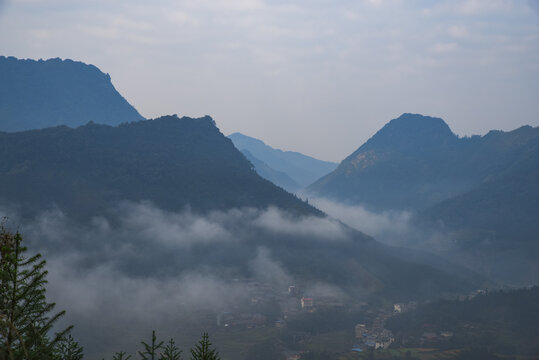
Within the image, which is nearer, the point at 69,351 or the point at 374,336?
Answer: the point at 69,351

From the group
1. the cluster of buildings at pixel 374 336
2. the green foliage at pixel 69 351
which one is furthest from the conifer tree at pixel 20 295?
the cluster of buildings at pixel 374 336

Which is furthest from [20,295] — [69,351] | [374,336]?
[374,336]

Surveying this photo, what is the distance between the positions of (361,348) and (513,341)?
1882 inches

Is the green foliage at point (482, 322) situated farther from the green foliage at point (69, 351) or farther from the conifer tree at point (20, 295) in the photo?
the conifer tree at point (20, 295)

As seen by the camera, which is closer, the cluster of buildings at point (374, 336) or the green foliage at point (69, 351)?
the green foliage at point (69, 351)

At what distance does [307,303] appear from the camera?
7741 inches

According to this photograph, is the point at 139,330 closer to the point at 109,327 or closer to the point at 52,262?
the point at 109,327

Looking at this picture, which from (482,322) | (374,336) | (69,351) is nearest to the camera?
(69,351)

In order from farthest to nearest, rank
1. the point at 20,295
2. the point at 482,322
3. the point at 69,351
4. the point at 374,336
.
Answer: the point at 482,322 < the point at 374,336 < the point at 69,351 < the point at 20,295

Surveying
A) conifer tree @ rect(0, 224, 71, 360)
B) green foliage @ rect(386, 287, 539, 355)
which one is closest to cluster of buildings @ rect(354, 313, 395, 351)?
green foliage @ rect(386, 287, 539, 355)

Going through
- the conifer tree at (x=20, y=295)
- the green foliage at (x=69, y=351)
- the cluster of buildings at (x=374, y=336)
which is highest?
the conifer tree at (x=20, y=295)

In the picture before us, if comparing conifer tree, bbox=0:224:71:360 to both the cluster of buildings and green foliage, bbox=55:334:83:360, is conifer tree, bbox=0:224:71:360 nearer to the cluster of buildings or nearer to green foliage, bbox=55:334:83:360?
green foliage, bbox=55:334:83:360

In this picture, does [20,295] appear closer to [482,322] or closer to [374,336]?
[374,336]


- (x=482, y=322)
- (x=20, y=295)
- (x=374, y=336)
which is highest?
(x=20, y=295)
